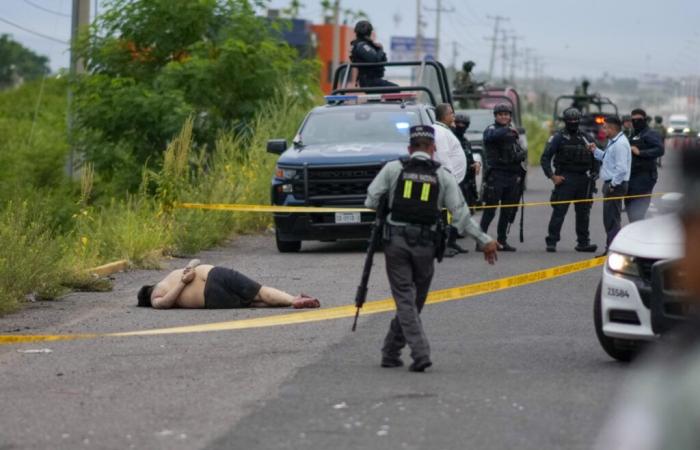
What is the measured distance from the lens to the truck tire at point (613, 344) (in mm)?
10359

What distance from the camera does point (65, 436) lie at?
8.19m

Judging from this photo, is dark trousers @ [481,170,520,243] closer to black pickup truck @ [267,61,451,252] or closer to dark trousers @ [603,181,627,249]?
black pickup truck @ [267,61,451,252]

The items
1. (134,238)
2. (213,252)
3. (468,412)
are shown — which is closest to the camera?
(468,412)

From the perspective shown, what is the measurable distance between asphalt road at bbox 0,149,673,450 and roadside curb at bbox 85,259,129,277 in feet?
5.83

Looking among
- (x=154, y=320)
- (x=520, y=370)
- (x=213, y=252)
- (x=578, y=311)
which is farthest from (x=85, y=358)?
(x=213, y=252)

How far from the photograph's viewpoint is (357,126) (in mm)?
20578

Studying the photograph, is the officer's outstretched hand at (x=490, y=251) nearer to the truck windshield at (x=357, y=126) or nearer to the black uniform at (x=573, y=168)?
the black uniform at (x=573, y=168)

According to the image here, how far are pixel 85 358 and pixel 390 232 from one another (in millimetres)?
2482

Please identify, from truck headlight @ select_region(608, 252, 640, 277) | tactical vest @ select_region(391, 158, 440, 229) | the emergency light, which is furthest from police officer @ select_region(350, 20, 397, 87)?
truck headlight @ select_region(608, 252, 640, 277)

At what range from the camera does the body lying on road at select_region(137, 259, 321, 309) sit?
1387cm

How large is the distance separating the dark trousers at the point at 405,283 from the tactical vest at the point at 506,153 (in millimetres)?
9912

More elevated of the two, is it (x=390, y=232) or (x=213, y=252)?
(x=390, y=232)

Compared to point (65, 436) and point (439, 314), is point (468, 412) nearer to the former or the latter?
point (65, 436)

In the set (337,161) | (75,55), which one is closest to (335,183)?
(337,161)
